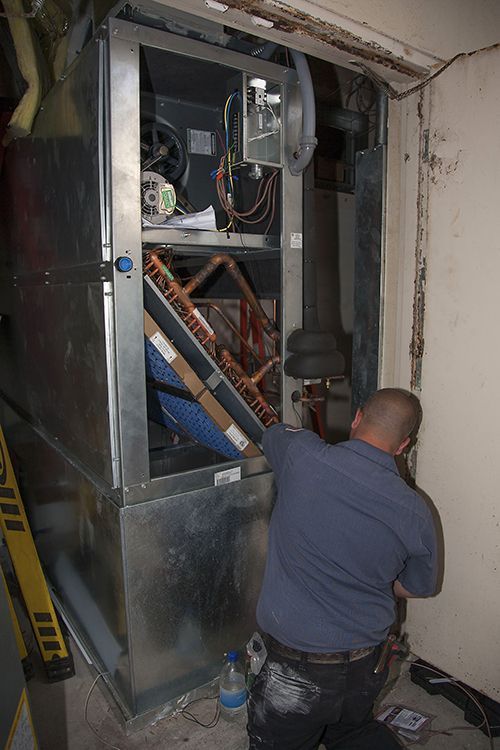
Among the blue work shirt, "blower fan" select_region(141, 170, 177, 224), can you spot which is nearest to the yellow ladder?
the blue work shirt

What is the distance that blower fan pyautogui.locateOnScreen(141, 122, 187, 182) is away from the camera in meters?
1.78

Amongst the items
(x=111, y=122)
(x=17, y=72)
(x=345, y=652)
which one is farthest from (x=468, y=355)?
(x=17, y=72)

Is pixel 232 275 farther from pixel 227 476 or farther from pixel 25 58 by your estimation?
pixel 25 58

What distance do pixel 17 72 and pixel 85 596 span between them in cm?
223

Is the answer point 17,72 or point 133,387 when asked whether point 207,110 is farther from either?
point 133,387

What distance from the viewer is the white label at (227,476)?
65.5 inches

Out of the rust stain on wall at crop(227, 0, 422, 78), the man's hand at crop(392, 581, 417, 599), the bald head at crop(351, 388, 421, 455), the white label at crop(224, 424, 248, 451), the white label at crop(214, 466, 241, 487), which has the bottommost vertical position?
the man's hand at crop(392, 581, 417, 599)

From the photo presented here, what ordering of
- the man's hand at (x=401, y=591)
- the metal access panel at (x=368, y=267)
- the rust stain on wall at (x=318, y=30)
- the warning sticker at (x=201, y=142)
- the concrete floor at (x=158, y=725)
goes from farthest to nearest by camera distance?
the warning sticker at (x=201, y=142)
the metal access panel at (x=368, y=267)
the concrete floor at (x=158, y=725)
the man's hand at (x=401, y=591)
the rust stain on wall at (x=318, y=30)

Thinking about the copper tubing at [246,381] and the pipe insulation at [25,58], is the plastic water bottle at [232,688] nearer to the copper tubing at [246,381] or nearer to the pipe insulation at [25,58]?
the copper tubing at [246,381]

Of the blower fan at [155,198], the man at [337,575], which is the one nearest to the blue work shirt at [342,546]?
the man at [337,575]

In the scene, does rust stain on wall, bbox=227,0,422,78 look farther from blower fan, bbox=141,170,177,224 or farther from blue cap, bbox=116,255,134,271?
blue cap, bbox=116,255,134,271

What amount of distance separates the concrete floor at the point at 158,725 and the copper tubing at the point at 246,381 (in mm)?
1061

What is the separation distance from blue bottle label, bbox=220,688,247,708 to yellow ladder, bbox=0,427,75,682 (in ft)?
2.06

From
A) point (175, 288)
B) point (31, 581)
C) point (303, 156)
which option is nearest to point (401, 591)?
point (175, 288)
